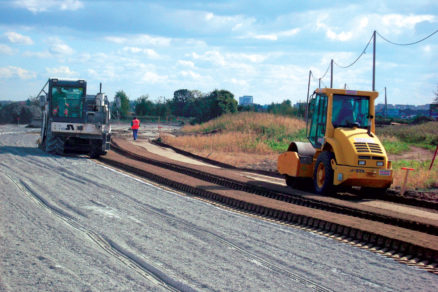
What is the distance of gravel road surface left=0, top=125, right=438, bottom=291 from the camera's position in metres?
6.04

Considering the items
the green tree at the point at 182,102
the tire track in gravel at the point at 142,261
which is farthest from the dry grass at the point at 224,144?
the green tree at the point at 182,102

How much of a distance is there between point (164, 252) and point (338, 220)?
12.9 ft

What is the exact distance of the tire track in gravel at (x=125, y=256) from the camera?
19.6ft

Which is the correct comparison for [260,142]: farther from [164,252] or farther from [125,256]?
[125,256]

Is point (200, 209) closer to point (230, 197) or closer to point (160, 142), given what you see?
point (230, 197)

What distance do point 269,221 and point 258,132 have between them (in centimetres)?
2696

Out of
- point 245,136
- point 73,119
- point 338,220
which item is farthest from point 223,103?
point 338,220

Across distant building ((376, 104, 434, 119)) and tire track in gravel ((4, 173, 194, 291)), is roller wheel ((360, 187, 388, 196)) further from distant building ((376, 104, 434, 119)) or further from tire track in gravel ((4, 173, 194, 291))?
distant building ((376, 104, 434, 119))

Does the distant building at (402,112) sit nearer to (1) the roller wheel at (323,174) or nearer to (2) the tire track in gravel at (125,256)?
(1) the roller wheel at (323,174)

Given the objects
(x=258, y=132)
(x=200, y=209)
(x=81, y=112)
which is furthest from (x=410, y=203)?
(x=258, y=132)

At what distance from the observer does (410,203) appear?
13.1m

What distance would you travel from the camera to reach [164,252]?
7.21 m

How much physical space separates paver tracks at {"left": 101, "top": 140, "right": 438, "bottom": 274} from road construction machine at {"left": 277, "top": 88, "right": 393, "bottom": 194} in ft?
3.46

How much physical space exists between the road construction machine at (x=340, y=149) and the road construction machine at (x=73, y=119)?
9393 millimetres
